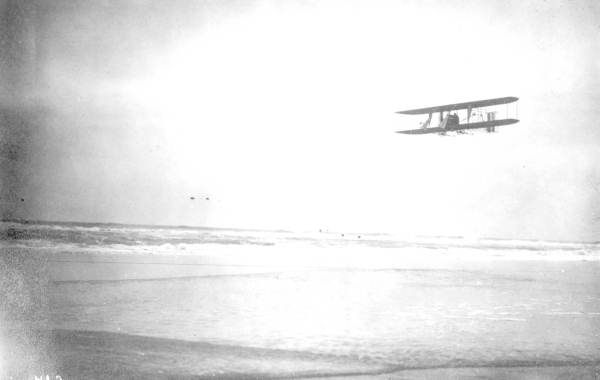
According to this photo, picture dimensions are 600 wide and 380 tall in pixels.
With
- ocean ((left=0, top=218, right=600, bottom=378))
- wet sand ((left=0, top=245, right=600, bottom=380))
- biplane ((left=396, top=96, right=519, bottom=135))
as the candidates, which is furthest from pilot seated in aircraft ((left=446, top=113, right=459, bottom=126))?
wet sand ((left=0, top=245, right=600, bottom=380))

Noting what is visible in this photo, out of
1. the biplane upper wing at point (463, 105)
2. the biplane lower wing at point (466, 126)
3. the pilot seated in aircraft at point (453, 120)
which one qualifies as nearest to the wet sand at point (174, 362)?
the biplane lower wing at point (466, 126)

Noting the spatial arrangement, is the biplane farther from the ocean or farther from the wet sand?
the wet sand

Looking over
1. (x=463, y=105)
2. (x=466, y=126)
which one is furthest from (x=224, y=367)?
(x=463, y=105)

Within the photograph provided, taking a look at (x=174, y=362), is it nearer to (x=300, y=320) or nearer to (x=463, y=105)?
(x=300, y=320)

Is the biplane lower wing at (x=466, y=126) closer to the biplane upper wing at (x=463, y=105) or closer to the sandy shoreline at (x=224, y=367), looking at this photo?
the biplane upper wing at (x=463, y=105)

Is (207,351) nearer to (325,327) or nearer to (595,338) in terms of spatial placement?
(325,327)

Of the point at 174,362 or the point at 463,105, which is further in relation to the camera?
the point at 463,105
